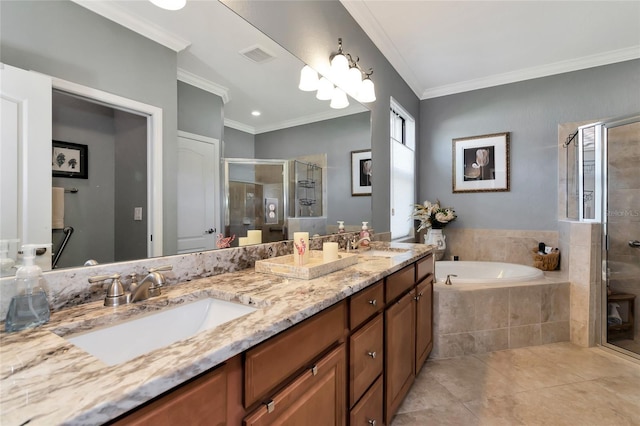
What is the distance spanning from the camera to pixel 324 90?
1961mm

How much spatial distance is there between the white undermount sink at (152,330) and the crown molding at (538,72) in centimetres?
370

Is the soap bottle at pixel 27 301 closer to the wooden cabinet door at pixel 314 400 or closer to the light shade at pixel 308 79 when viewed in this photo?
the wooden cabinet door at pixel 314 400

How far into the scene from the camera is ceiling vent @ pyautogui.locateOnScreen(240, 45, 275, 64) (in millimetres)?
1402

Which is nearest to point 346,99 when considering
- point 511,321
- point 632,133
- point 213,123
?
point 213,123

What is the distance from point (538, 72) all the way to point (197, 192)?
3.73m

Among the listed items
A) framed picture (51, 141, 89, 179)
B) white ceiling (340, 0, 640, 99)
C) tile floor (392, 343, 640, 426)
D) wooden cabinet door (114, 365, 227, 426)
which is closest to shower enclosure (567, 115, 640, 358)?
tile floor (392, 343, 640, 426)

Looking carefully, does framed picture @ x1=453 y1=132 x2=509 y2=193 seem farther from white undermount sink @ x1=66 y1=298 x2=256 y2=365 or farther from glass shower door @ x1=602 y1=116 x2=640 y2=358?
white undermount sink @ x1=66 y1=298 x2=256 y2=365

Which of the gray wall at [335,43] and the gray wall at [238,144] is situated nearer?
the gray wall at [238,144]

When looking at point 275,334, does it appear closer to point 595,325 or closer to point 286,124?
point 286,124

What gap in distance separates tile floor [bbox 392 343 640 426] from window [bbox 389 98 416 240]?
4.46ft

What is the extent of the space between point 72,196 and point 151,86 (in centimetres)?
45

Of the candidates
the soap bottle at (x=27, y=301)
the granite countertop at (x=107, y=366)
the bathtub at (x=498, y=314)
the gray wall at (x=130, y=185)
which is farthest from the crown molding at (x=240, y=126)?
the bathtub at (x=498, y=314)

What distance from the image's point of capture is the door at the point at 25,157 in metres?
0.72

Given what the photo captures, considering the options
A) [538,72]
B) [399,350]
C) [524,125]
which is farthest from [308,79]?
[538,72]
